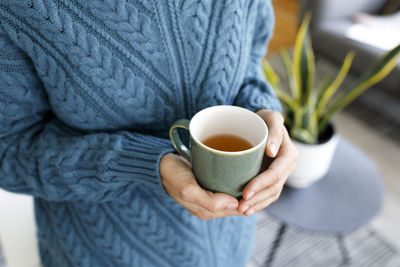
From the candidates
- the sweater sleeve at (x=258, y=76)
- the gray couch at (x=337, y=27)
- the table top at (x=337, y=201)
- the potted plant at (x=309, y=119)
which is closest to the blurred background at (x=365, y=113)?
the gray couch at (x=337, y=27)

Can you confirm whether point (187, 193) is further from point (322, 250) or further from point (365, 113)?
point (365, 113)

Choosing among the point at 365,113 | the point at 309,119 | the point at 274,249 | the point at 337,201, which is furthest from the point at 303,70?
the point at 365,113

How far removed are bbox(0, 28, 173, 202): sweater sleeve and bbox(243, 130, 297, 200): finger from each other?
5.9 inches

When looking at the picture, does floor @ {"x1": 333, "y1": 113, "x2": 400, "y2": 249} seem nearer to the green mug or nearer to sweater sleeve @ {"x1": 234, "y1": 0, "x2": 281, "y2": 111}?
sweater sleeve @ {"x1": 234, "y1": 0, "x2": 281, "y2": 111}

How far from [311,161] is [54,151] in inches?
33.8

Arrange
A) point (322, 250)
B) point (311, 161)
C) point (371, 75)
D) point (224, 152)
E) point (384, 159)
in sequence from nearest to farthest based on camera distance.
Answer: point (224, 152) → point (371, 75) → point (311, 161) → point (322, 250) → point (384, 159)

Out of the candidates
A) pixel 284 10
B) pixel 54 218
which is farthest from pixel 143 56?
pixel 284 10

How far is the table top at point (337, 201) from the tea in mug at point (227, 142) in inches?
26.5

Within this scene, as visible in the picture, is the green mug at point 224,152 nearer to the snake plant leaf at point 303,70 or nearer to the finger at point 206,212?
the finger at point 206,212

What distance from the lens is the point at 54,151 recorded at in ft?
1.89

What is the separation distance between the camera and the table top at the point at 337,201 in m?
1.09

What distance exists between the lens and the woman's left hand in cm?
47

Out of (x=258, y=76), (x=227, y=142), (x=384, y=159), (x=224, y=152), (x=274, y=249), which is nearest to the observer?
(x=224, y=152)

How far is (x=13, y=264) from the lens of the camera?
0.92 metres
